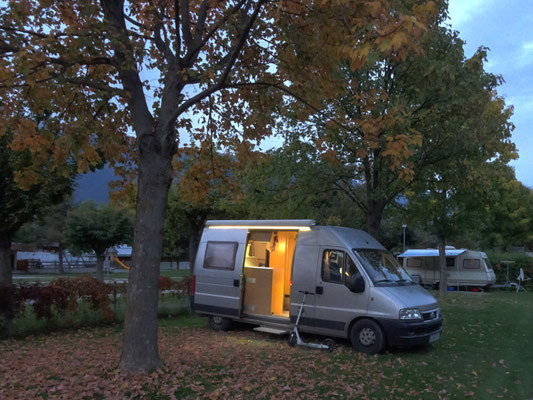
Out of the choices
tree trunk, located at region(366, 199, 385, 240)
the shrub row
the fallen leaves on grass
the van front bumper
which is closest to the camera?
the fallen leaves on grass

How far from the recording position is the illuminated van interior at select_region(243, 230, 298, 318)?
10742 mm

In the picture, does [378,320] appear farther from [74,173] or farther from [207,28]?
[74,173]

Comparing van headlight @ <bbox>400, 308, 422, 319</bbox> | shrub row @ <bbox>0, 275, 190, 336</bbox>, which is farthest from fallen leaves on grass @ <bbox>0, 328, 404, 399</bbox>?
van headlight @ <bbox>400, 308, 422, 319</bbox>

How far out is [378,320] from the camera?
865cm

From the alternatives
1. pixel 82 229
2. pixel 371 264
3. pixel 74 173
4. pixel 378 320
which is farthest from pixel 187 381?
pixel 82 229

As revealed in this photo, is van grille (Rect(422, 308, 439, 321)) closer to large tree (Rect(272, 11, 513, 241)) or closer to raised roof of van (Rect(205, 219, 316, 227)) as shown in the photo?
raised roof of van (Rect(205, 219, 316, 227))

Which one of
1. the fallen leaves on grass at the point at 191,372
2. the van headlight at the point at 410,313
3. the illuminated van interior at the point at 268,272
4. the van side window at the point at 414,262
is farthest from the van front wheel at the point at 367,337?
the van side window at the point at 414,262

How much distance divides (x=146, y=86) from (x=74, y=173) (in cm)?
426

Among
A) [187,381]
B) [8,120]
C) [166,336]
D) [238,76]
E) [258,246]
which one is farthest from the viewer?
[258,246]

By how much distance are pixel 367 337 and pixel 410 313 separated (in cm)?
92

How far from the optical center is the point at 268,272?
10.8 metres

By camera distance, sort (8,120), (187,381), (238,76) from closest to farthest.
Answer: (187,381) → (8,120) → (238,76)

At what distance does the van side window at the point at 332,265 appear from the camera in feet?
30.9

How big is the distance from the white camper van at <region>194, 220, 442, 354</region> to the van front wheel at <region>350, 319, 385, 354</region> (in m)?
0.02
